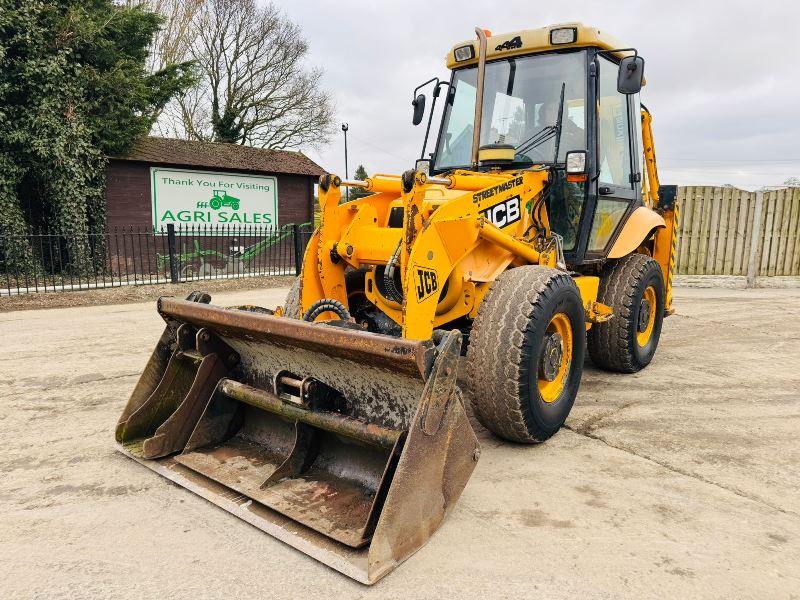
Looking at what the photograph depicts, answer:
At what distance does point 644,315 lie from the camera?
5.61m

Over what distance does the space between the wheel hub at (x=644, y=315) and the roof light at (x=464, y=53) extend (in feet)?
8.91

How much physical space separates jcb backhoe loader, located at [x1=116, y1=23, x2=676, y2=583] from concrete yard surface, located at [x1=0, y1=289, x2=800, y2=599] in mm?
161

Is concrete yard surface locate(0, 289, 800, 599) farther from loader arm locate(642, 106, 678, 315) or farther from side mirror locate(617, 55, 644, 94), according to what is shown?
side mirror locate(617, 55, 644, 94)

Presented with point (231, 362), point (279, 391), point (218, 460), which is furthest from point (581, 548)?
point (231, 362)

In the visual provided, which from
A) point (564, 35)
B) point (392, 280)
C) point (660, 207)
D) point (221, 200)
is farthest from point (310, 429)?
point (221, 200)

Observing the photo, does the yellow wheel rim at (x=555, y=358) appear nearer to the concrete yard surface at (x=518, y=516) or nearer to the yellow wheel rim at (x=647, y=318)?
the concrete yard surface at (x=518, y=516)

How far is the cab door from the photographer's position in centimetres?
484

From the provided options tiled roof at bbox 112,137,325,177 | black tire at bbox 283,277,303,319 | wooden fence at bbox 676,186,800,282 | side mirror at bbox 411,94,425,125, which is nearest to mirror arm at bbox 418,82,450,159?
side mirror at bbox 411,94,425,125

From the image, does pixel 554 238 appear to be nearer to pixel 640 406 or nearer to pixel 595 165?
pixel 595 165

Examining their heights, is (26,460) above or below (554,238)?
below

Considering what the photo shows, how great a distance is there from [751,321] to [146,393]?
316 inches

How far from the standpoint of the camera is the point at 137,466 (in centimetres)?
339

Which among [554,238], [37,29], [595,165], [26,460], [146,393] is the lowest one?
[26,460]

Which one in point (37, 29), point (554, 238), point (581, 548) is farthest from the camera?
point (37, 29)
